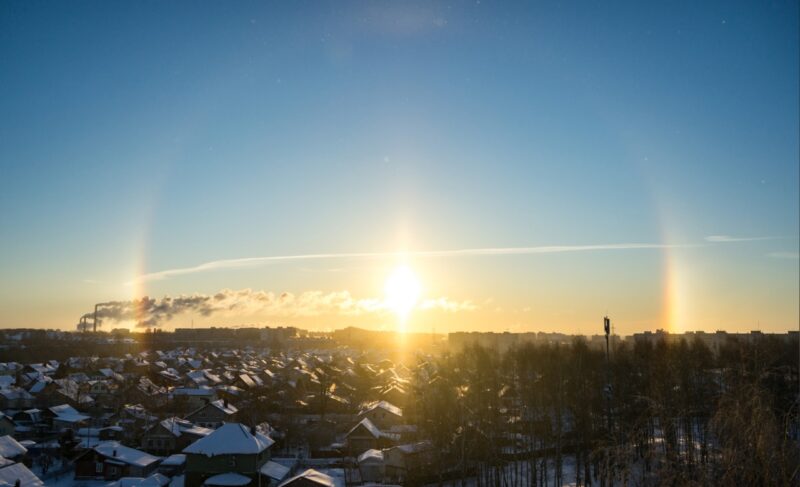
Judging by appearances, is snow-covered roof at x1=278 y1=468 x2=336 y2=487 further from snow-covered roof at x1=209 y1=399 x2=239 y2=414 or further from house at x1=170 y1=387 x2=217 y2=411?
Answer: house at x1=170 y1=387 x2=217 y2=411

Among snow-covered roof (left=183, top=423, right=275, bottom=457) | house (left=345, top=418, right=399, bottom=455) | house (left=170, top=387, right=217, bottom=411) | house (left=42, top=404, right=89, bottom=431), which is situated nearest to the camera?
snow-covered roof (left=183, top=423, right=275, bottom=457)

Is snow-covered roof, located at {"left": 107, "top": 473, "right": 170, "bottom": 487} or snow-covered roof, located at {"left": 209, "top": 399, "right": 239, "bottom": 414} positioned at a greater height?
snow-covered roof, located at {"left": 209, "top": 399, "right": 239, "bottom": 414}

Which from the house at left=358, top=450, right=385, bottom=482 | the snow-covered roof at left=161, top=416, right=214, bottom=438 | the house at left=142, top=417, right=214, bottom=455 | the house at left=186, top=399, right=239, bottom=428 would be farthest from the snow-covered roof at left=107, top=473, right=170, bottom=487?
the house at left=186, top=399, right=239, bottom=428

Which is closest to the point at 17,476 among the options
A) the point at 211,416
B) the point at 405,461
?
the point at 405,461

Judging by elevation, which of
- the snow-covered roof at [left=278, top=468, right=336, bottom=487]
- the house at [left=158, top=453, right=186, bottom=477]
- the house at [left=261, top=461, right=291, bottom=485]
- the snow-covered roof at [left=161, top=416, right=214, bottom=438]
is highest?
the snow-covered roof at [left=278, top=468, right=336, bottom=487]

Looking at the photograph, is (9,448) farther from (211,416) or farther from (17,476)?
(211,416)

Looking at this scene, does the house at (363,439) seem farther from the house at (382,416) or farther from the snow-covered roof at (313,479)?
the snow-covered roof at (313,479)
